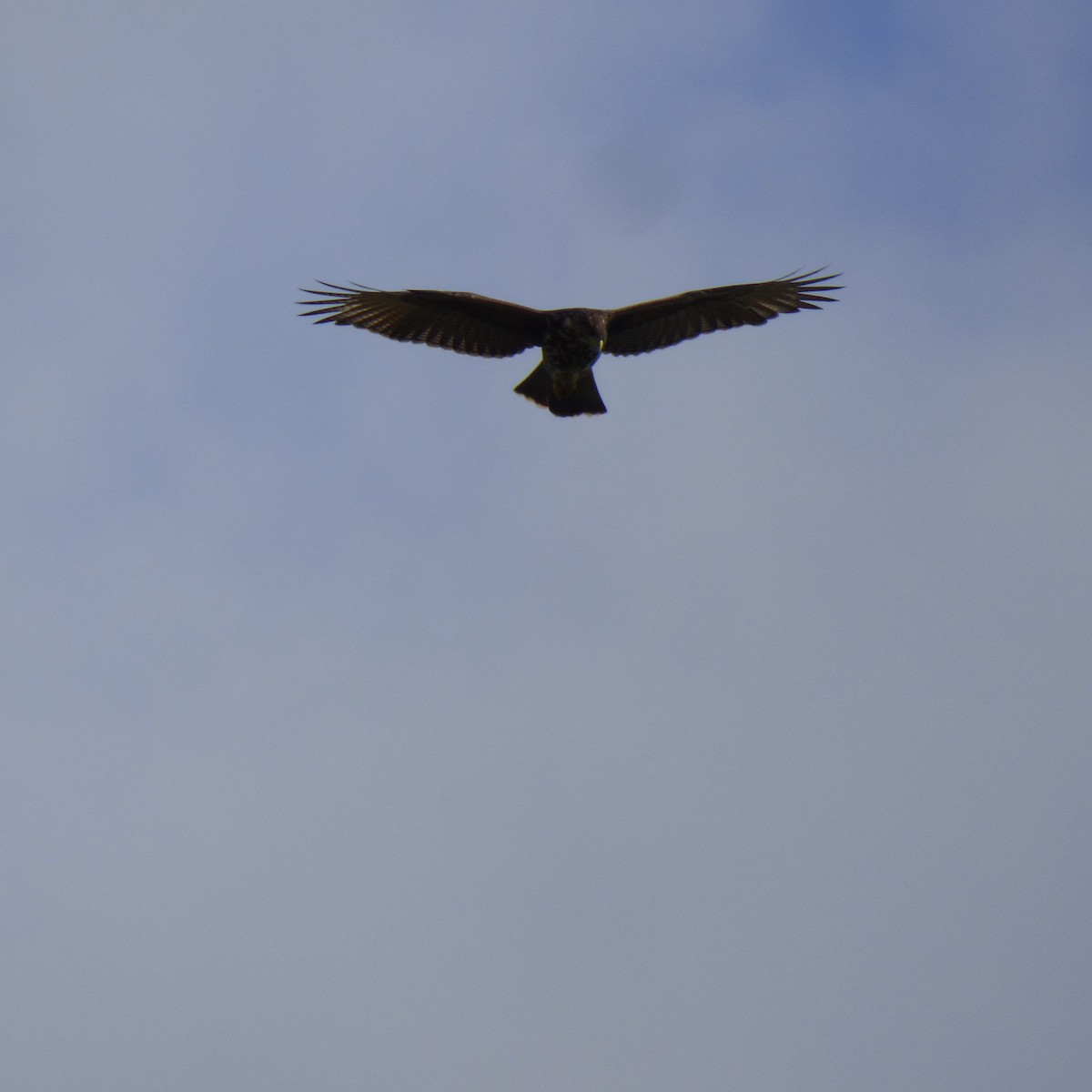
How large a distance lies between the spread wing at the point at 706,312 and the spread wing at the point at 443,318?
983mm

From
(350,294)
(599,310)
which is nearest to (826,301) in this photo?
(599,310)

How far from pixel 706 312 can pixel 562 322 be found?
181 cm

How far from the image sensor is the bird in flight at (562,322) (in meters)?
17.5

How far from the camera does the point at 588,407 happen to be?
58.2ft

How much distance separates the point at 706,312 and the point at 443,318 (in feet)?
9.08

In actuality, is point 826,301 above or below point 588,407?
above

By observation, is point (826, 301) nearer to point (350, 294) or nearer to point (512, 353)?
point (512, 353)

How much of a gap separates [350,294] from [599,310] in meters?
2.54

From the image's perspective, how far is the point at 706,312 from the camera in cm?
1847

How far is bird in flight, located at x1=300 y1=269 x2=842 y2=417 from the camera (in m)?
17.5

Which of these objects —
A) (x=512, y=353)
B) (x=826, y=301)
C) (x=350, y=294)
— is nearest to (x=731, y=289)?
(x=826, y=301)

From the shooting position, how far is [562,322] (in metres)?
17.5

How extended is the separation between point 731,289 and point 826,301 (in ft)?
3.72

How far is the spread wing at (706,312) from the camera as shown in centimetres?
1817
